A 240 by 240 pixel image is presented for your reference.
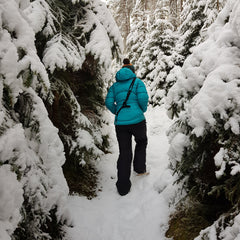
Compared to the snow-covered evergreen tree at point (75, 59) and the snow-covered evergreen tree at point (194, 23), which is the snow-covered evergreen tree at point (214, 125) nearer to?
the snow-covered evergreen tree at point (75, 59)

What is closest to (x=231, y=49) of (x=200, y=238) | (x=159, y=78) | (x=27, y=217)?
(x=200, y=238)

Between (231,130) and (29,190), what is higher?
(231,130)

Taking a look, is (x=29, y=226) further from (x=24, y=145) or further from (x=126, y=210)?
(x=126, y=210)

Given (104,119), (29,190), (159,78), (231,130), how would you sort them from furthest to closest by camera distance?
(159,78) < (104,119) < (29,190) < (231,130)

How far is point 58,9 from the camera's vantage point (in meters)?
3.99

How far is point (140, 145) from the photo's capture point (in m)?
4.64

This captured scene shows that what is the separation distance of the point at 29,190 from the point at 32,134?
63 centimetres

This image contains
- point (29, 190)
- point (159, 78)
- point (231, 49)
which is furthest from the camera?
point (159, 78)

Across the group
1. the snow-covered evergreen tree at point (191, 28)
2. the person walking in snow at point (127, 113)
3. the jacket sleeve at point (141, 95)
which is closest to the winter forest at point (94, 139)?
the person walking in snow at point (127, 113)

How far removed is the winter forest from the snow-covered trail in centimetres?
2

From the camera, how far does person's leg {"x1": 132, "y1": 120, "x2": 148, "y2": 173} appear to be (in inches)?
172

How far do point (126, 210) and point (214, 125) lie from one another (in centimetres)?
242

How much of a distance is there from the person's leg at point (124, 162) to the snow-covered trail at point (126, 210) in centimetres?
18

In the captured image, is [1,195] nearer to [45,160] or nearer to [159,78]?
[45,160]
